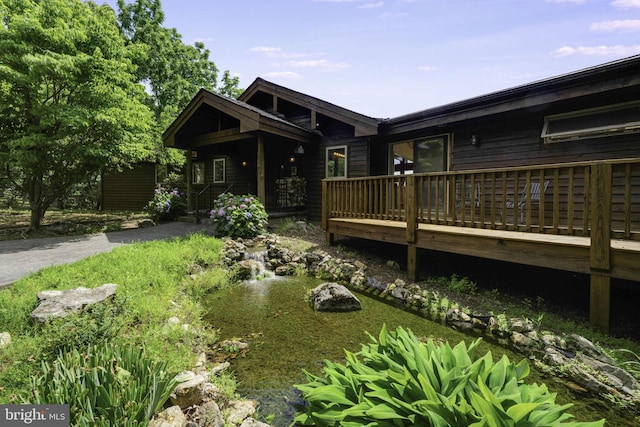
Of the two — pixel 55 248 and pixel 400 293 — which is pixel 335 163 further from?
pixel 55 248

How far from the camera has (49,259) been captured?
4.91m

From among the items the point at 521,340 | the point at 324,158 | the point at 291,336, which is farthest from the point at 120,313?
the point at 324,158

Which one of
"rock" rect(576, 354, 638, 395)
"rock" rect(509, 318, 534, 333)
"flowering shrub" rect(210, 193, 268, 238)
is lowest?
"rock" rect(576, 354, 638, 395)

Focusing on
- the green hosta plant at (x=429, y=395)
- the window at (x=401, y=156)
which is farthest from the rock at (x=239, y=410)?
the window at (x=401, y=156)

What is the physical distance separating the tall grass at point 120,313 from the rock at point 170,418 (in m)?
0.47

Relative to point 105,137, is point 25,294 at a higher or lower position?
lower

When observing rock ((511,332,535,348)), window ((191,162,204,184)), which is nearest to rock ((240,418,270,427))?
rock ((511,332,535,348))

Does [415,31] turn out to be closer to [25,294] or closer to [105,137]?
[25,294]

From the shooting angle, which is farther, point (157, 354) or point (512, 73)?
point (512, 73)

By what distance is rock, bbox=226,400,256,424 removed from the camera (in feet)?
6.46

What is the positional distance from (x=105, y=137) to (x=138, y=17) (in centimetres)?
1685

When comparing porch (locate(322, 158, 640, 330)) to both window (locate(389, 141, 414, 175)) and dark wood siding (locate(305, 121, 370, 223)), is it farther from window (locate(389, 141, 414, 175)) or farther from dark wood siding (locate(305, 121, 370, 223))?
window (locate(389, 141, 414, 175))

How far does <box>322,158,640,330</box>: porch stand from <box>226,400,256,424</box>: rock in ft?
11.0

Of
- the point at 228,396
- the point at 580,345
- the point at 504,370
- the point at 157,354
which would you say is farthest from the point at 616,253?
the point at 157,354
